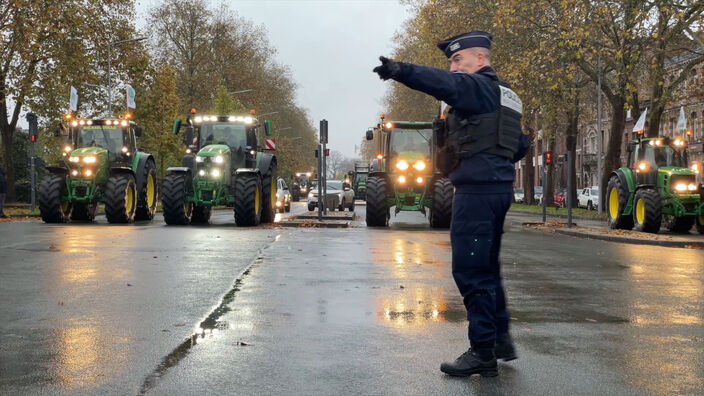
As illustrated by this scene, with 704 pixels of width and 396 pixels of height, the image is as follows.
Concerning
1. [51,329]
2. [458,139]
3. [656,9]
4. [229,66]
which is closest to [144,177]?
[656,9]

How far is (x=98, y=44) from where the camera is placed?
39.1 metres

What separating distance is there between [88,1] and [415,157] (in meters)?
22.0

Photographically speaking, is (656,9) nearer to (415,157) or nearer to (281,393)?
(415,157)

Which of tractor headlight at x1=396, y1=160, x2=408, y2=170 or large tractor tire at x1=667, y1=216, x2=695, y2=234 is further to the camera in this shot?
tractor headlight at x1=396, y1=160, x2=408, y2=170

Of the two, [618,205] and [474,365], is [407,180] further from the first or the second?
[474,365]

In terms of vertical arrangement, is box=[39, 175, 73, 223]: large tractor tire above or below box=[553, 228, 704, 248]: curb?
above

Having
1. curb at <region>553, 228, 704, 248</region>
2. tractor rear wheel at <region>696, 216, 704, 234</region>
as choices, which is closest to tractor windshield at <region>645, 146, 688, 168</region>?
tractor rear wheel at <region>696, 216, 704, 234</region>

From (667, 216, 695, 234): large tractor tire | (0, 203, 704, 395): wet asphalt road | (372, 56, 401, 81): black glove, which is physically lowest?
(0, 203, 704, 395): wet asphalt road

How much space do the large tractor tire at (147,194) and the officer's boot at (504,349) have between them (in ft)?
64.2

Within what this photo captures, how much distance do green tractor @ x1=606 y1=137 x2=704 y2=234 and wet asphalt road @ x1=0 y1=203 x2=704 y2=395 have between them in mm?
7677

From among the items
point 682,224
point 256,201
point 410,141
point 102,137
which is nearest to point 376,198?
point 410,141

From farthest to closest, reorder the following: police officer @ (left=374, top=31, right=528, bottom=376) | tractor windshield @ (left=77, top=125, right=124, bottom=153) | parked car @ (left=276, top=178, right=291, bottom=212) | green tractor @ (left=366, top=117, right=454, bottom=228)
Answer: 1. parked car @ (left=276, top=178, right=291, bottom=212)
2. tractor windshield @ (left=77, top=125, right=124, bottom=153)
3. green tractor @ (left=366, top=117, right=454, bottom=228)
4. police officer @ (left=374, top=31, right=528, bottom=376)

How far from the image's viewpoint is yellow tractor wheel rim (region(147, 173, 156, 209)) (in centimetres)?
2477

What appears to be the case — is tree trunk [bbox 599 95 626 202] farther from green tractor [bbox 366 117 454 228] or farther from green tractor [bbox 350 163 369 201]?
green tractor [bbox 350 163 369 201]
